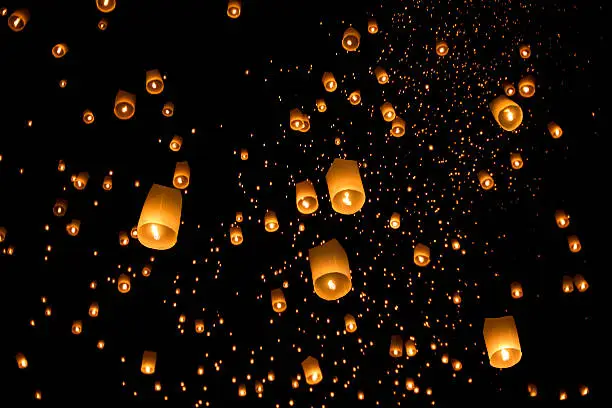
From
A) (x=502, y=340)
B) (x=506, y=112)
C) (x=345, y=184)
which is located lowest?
(x=502, y=340)

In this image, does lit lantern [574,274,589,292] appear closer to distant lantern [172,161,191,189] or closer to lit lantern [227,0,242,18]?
distant lantern [172,161,191,189]

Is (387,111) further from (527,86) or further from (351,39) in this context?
(527,86)

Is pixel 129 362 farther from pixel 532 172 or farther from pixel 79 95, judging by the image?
pixel 532 172

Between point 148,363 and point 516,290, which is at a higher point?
point 516,290

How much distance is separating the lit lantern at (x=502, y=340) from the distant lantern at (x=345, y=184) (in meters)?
1.10

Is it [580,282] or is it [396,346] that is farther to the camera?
[396,346]

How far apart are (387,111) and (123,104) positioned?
5.33 ft

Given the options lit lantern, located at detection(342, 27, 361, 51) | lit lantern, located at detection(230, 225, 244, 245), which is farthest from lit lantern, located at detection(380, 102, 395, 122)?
lit lantern, located at detection(230, 225, 244, 245)

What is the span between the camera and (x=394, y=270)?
469 centimetres

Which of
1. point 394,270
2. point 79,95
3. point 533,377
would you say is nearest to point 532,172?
point 394,270

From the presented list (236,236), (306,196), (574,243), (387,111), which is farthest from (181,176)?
(574,243)

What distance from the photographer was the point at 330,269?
2438mm

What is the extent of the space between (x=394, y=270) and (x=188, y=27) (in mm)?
2347

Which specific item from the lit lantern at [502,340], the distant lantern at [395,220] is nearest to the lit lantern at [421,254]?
the distant lantern at [395,220]
